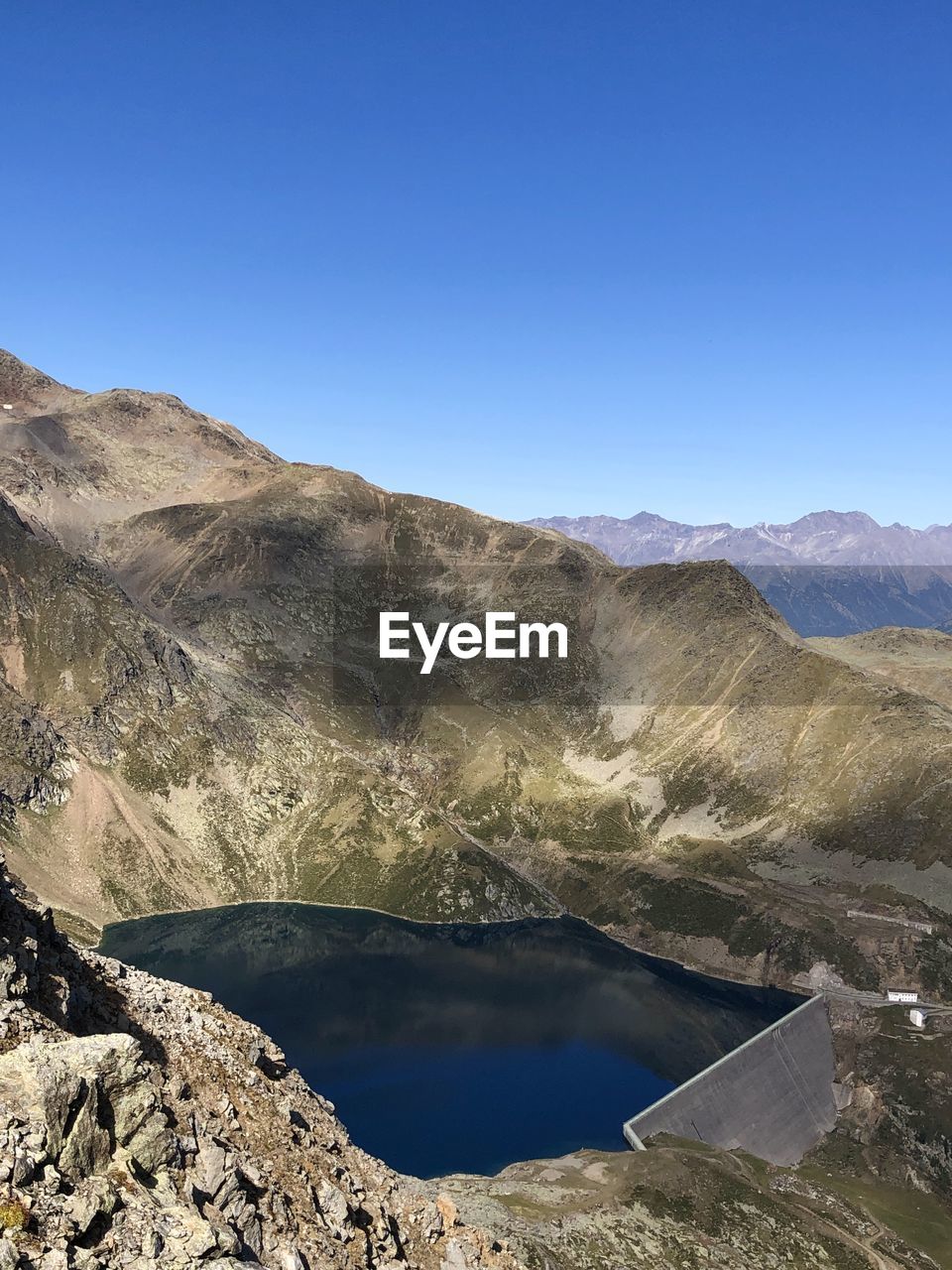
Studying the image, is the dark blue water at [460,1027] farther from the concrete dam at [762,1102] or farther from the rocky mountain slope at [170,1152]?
the rocky mountain slope at [170,1152]

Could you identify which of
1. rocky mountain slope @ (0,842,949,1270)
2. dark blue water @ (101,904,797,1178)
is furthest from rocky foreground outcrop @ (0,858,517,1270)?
dark blue water @ (101,904,797,1178)

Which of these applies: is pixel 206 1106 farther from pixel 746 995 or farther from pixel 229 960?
pixel 746 995

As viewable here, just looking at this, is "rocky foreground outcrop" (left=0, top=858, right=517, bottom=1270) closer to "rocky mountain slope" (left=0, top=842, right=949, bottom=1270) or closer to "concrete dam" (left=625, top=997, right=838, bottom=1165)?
"rocky mountain slope" (left=0, top=842, right=949, bottom=1270)

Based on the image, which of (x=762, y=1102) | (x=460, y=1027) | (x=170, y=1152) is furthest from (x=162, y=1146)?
(x=460, y=1027)

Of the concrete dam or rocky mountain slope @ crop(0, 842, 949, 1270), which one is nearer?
rocky mountain slope @ crop(0, 842, 949, 1270)

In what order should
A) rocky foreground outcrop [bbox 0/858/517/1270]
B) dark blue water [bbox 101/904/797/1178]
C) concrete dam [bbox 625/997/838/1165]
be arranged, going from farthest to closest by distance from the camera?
dark blue water [bbox 101/904/797/1178]
concrete dam [bbox 625/997/838/1165]
rocky foreground outcrop [bbox 0/858/517/1270]

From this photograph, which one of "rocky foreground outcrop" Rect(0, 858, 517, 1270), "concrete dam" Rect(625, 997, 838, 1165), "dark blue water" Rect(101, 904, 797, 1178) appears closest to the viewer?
"rocky foreground outcrop" Rect(0, 858, 517, 1270)

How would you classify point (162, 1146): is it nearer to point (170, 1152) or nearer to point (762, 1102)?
point (170, 1152)
